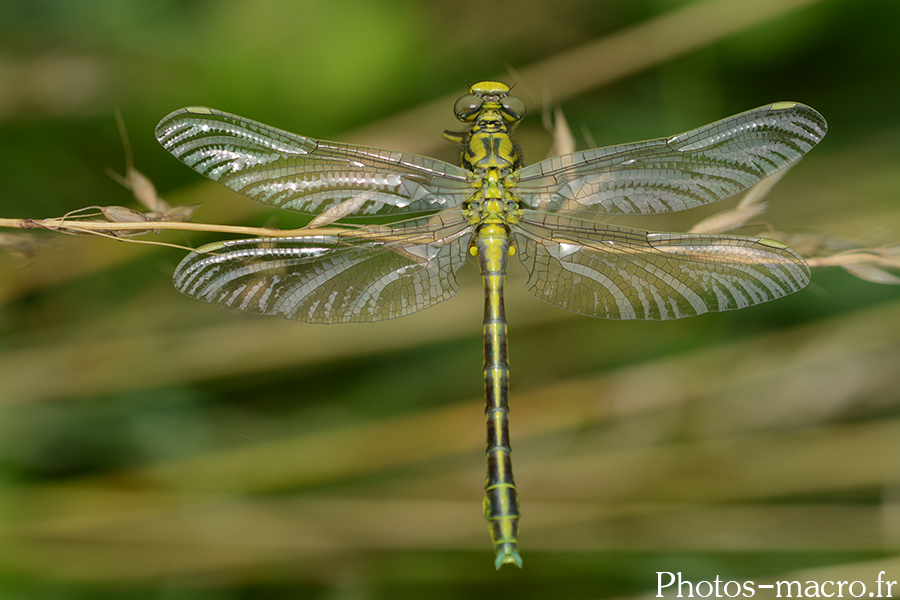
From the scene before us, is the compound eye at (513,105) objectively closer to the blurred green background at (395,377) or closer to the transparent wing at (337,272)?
the blurred green background at (395,377)

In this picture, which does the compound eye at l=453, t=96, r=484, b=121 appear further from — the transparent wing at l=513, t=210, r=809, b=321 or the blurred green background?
the transparent wing at l=513, t=210, r=809, b=321

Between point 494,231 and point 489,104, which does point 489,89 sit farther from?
point 494,231

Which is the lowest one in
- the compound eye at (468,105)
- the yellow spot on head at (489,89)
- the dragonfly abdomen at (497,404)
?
the dragonfly abdomen at (497,404)

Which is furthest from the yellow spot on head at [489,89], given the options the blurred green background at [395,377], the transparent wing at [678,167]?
the transparent wing at [678,167]

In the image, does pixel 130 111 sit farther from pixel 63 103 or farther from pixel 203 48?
pixel 203 48

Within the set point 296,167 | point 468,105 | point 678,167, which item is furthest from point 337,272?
point 678,167

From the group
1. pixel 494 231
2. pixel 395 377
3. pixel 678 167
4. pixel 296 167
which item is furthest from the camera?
pixel 395 377
